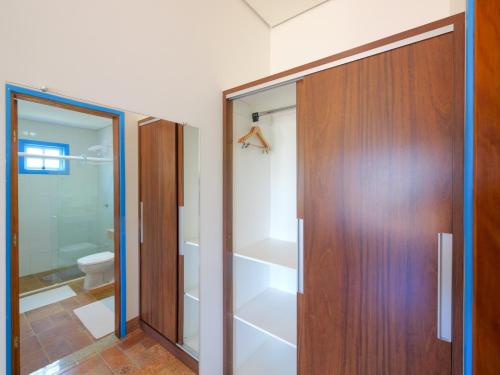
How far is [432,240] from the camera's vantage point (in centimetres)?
83

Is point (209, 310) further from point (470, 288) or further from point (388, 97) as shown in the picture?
point (388, 97)

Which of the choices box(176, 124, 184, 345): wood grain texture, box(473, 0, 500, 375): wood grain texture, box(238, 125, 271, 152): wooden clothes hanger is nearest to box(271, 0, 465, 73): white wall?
box(238, 125, 271, 152): wooden clothes hanger

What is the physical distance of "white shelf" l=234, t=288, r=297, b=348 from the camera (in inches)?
52.3

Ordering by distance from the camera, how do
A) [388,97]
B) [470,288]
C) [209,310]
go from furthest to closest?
1. [209,310]
2. [388,97]
3. [470,288]

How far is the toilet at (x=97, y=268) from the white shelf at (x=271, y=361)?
3.79 ft

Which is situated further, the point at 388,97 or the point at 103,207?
the point at 103,207

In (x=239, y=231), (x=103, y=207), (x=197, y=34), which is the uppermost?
(x=197, y=34)

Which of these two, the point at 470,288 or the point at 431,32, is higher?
the point at 431,32

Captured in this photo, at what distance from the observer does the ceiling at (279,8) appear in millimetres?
1611

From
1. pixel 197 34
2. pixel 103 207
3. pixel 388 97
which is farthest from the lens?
pixel 197 34

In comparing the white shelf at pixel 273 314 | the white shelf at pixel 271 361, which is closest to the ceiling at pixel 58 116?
the white shelf at pixel 273 314

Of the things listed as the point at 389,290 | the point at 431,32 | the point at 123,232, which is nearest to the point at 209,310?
the point at 123,232

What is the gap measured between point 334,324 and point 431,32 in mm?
1299

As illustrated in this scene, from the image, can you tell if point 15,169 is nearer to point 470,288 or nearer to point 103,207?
point 103,207
